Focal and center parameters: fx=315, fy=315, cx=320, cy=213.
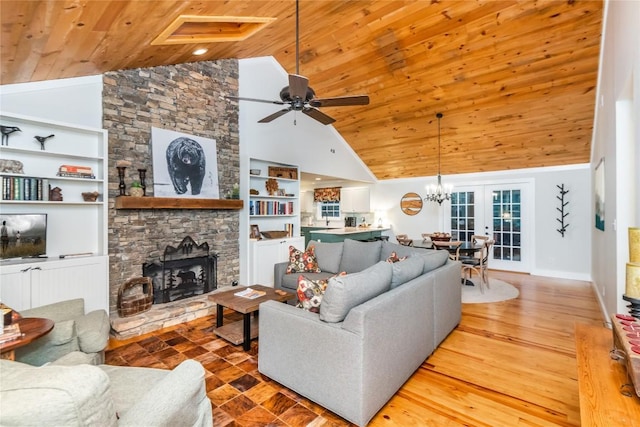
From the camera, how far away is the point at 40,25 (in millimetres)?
2223

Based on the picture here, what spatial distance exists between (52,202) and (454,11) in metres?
4.92

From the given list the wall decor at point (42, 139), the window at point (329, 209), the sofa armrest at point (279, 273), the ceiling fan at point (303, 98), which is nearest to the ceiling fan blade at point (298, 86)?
the ceiling fan at point (303, 98)

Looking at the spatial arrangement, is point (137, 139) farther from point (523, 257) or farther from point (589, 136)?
point (523, 257)

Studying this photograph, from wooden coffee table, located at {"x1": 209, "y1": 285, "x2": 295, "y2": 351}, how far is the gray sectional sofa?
1.92ft

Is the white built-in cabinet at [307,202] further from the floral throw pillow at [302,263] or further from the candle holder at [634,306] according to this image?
the candle holder at [634,306]

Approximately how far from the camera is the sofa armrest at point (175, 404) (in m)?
1.19

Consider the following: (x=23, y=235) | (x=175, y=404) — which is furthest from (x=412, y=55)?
(x=23, y=235)

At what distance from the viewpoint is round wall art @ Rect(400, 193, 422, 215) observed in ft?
27.1

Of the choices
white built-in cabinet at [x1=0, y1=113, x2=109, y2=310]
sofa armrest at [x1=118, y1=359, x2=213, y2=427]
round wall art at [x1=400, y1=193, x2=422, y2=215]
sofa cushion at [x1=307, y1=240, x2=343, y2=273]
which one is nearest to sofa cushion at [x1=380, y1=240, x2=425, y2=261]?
sofa cushion at [x1=307, y1=240, x2=343, y2=273]

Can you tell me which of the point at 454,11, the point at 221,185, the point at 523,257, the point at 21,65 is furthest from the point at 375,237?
the point at 21,65

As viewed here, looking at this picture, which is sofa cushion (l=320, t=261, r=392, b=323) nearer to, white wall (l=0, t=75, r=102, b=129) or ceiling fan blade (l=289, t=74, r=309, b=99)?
ceiling fan blade (l=289, t=74, r=309, b=99)

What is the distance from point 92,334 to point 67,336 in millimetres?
165

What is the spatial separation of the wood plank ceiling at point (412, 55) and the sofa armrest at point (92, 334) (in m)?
2.12

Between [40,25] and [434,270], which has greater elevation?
[40,25]
